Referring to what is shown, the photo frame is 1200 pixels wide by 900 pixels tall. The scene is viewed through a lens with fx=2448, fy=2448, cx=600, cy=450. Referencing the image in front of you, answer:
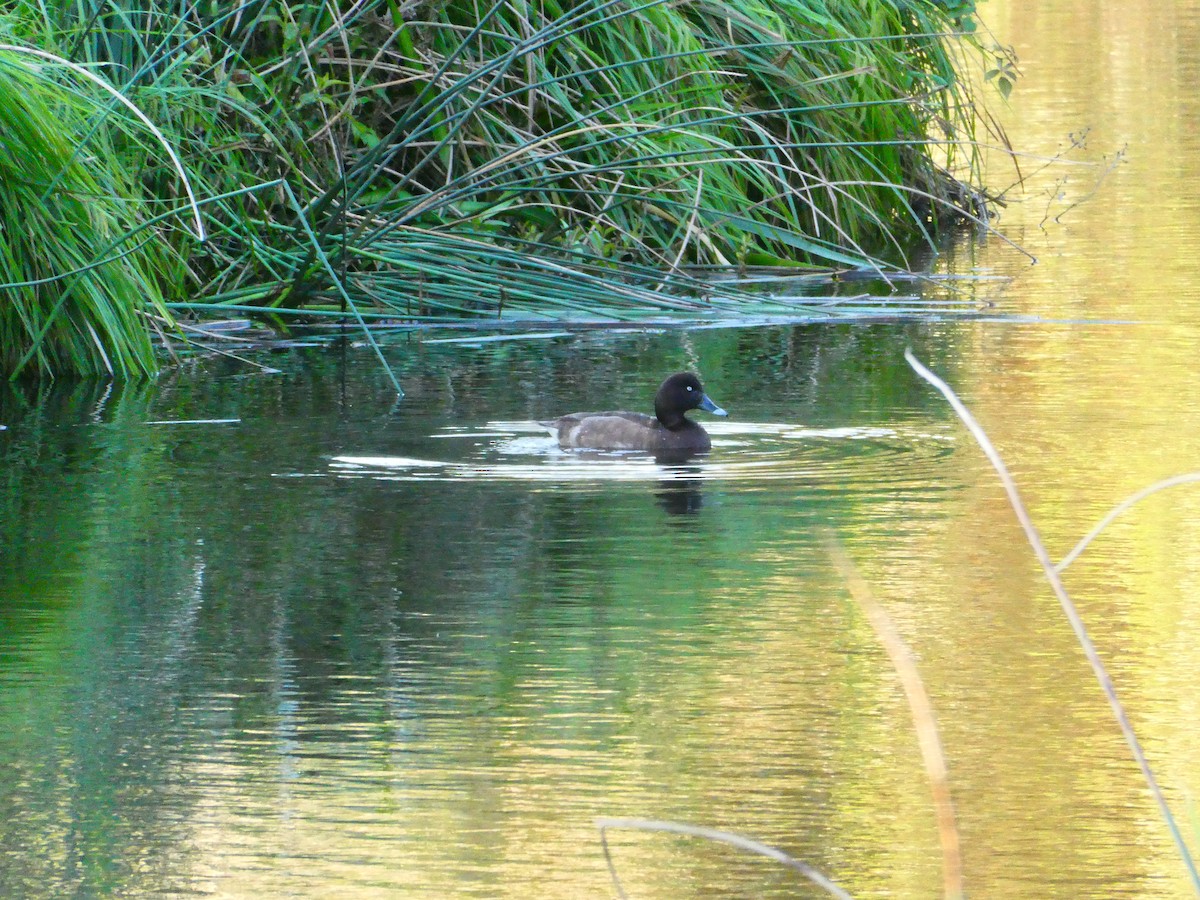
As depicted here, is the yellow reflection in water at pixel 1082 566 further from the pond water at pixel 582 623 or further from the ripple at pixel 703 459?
the ripple at pixel 703 459

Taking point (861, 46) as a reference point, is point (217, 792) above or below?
below

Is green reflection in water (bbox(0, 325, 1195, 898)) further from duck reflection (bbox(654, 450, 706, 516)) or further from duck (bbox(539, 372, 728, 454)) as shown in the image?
duck (bbox(539, 372, 728, 454))

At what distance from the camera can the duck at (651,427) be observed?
9.04 metres

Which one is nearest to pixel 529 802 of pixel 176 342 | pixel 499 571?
pixel 499 571

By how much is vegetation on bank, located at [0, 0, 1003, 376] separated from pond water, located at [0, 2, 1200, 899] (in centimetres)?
57

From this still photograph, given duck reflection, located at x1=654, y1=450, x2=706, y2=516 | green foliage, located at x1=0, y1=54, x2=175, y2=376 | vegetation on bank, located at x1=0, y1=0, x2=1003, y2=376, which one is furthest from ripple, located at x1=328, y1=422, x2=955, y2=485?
green foliage, located at x1=0, y1=54, x2=175, y2=376

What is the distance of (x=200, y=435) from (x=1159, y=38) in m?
22.4

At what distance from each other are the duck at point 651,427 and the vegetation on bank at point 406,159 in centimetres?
116

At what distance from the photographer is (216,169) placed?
12.1 m

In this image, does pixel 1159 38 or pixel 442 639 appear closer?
pixel 442 639

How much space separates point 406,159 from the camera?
13.5 m

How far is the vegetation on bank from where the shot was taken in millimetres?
10445

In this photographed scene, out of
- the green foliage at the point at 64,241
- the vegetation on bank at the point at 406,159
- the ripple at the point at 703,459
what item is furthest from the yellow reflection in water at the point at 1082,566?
the green foliage at the point at 64,241

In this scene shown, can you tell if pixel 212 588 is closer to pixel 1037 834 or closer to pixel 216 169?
pixel 1037 834
